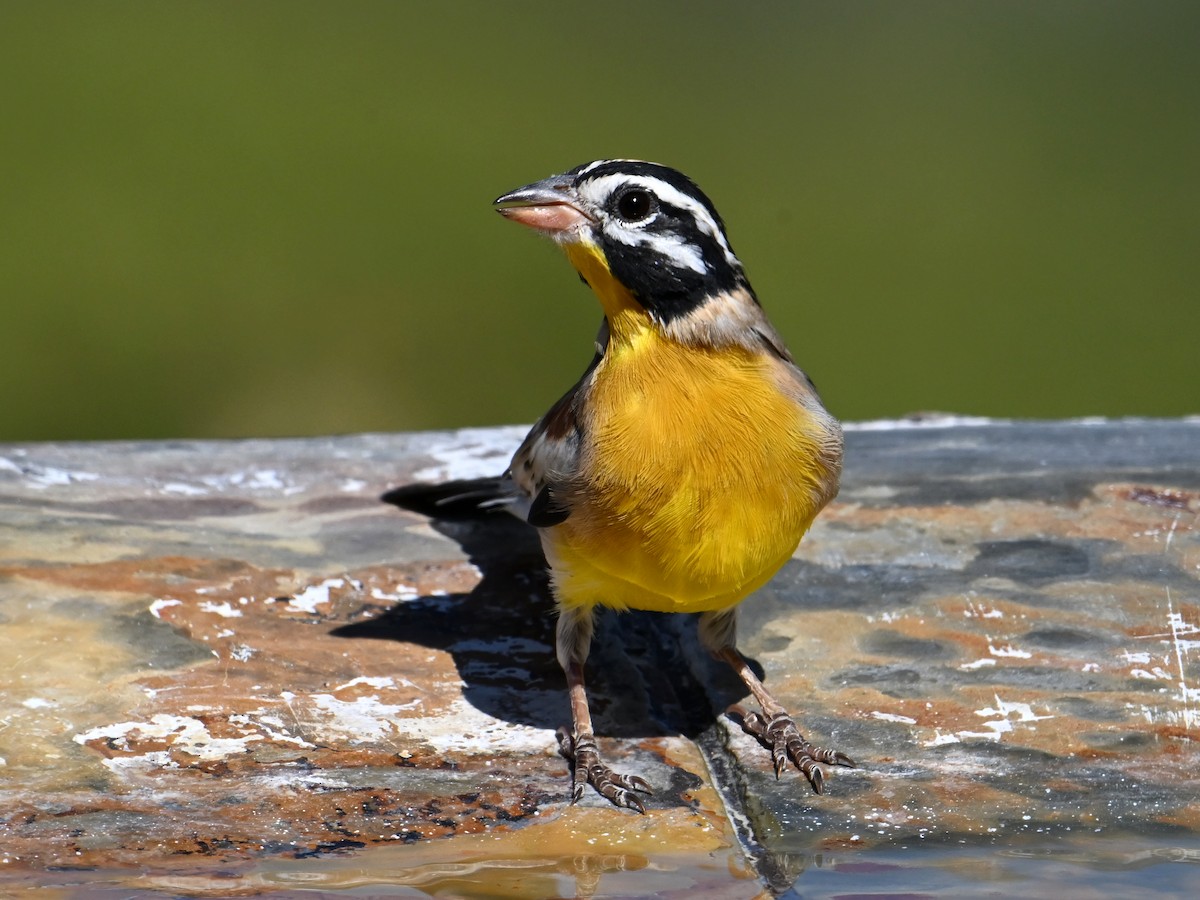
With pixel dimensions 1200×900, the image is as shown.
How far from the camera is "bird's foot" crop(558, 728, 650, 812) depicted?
448 cm

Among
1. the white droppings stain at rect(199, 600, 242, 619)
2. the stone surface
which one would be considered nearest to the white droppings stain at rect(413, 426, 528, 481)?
the stone surface

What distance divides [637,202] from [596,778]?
1.77 metres

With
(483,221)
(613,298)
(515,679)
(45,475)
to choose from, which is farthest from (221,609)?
(483,221)

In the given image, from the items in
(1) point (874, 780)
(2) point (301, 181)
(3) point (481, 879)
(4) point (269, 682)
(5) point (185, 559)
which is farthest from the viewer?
(2) point (301, 181)

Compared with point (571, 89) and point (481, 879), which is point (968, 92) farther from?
point (481, 879)

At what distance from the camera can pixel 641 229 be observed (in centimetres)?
484

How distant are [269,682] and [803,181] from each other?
14017mm

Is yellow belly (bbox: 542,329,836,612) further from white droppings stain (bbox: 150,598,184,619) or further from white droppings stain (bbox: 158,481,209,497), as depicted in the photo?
white droppings stain (bbox: 158,481,209,497)

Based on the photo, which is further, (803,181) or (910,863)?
(803,181)

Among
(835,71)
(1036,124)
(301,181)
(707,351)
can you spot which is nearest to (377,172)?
(301,181)

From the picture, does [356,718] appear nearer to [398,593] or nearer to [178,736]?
[178,736]

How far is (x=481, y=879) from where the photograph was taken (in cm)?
401

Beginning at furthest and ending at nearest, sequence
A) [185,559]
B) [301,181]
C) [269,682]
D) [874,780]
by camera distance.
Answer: [301,181], [185,559], [269,682], [874,780]

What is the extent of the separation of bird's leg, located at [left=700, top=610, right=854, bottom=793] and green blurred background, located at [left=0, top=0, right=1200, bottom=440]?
28.9 ft
